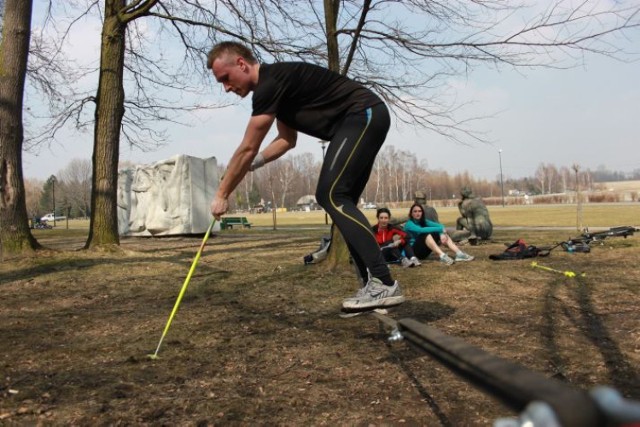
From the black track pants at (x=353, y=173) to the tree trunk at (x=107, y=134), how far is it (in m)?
7.44

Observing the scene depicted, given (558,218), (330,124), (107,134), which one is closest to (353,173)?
(330,124)

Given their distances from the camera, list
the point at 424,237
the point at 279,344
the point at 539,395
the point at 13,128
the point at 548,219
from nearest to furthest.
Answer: the point at 539,395, the point at 279,344, the point at 13,128, the point at 424,237, the point at 548,219

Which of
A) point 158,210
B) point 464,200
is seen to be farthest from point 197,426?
point 158,210

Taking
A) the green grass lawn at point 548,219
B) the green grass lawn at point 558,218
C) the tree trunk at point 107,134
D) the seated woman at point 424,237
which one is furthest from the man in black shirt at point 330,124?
the green grass lawn at point 558,218

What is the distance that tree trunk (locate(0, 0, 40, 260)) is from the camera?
847cm

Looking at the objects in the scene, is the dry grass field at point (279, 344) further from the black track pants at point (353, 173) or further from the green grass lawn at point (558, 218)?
the green grass lawn at point (558, 218)

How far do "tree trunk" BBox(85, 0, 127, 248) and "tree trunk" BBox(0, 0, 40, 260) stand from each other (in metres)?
1.35

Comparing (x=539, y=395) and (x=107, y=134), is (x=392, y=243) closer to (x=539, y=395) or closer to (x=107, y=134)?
(x=107, y=134)

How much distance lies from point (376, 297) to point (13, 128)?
7.73 m

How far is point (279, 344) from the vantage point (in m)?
4.20

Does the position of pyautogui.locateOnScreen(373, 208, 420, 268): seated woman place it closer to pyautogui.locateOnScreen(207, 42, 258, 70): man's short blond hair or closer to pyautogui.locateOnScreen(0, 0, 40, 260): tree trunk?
pyautogui.locateOnScreen(207, 42, 258, 70): man's short blond hair

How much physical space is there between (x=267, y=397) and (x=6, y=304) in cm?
397

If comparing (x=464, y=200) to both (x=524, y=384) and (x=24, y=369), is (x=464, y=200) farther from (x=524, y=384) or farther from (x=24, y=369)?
(x=524, y=384)

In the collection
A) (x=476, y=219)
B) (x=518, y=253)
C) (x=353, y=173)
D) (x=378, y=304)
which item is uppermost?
(x=353, y=173)
